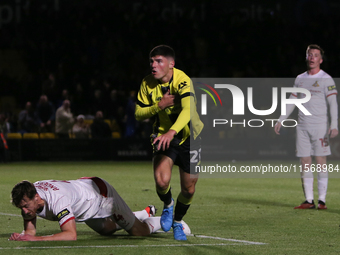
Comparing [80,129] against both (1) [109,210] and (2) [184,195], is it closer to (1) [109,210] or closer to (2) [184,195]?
(2) [184,195]

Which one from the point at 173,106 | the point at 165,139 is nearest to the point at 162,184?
the point at 165,139

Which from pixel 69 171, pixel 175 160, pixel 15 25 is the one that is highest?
pixel 15 25

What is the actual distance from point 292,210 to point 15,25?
16146 mm

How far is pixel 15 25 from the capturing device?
74.8ft

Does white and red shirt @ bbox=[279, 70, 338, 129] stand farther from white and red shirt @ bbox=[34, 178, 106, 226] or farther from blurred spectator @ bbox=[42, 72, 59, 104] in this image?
blurred spectator @ bbox=[42, 72, 59, 104]

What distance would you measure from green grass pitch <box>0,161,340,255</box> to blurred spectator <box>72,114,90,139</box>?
14.9 ft

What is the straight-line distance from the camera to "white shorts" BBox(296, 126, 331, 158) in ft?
32.5

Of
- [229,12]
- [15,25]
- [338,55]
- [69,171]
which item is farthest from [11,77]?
[338,55]

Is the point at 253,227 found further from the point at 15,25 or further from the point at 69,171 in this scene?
the point at 15,25

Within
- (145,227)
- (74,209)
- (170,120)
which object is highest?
(170,120)

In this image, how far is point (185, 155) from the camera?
22.8 feet

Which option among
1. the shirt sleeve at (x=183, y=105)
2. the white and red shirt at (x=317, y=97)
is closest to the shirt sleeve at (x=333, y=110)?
the white and red shirt at (x=317, y=97)

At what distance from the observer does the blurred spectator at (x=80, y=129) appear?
64.8ft

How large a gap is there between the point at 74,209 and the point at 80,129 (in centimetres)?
1386
